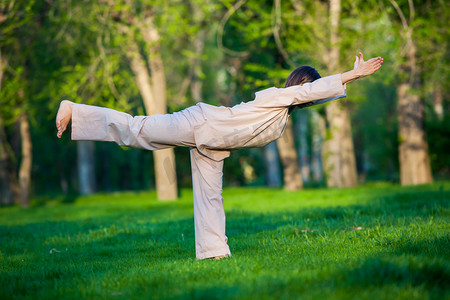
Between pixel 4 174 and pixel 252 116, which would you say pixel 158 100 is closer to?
pixel 4 174

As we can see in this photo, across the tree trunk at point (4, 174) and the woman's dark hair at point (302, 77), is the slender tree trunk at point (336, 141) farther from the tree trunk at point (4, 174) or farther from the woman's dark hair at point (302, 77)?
the tree trunk at point (4, 174)

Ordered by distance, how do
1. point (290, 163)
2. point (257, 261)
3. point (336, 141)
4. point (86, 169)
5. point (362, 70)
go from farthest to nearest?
point (86, 169), point (290, 163), point (336, 141), point (362, 70), point (257, 261)

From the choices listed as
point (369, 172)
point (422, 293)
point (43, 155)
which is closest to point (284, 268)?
point (422, 293)

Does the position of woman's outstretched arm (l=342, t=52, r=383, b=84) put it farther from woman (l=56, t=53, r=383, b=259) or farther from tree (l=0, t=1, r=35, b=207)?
tree (l=0, t=1, r=35, b=207)

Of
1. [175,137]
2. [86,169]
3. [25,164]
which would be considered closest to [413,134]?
[25,164]

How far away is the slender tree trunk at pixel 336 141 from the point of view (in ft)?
52.0

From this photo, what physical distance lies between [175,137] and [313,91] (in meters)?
1.36

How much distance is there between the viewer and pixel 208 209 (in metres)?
4.91

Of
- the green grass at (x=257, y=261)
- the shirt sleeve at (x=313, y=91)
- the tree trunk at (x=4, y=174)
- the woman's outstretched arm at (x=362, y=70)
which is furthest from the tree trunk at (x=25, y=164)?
the woman's outstretched arm at (x=362, y=70)

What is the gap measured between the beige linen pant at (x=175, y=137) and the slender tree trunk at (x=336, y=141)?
36.8ft

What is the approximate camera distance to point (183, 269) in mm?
4297

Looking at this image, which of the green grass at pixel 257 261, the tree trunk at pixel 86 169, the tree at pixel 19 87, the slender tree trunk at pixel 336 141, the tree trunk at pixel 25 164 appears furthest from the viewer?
the tree trunk at pixel 86 169

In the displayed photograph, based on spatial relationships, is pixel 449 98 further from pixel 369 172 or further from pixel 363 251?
pixel 363 251

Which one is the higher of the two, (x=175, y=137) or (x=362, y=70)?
(x=362, y=70)
